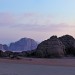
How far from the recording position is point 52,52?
114 ft

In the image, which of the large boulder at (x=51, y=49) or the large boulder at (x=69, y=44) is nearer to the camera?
the large boulder at (x=51, y=49)

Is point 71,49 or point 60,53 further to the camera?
point 71,49

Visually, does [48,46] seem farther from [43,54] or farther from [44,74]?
[44,74]

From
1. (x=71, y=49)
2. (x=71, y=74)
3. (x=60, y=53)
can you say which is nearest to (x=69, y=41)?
(x=71, y=49)

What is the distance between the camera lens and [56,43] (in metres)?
35.2

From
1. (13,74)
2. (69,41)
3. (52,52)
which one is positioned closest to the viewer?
(13,74)

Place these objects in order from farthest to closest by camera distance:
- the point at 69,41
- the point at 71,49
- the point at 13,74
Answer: the point at 69,41 → the point at 71,49 → the point at 13,74

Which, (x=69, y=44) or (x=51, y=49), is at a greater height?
(x=69, y=44)

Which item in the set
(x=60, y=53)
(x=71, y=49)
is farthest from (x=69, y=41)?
(x=60, y=53)

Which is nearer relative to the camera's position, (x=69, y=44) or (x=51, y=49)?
(x=51, y=49)

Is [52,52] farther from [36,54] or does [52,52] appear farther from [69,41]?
[69,41]

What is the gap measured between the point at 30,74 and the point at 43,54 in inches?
811

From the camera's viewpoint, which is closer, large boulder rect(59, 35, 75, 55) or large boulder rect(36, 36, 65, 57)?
large boulder rect(36, 36, 65, 57)

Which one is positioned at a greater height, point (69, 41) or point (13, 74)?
point (69, 41)
